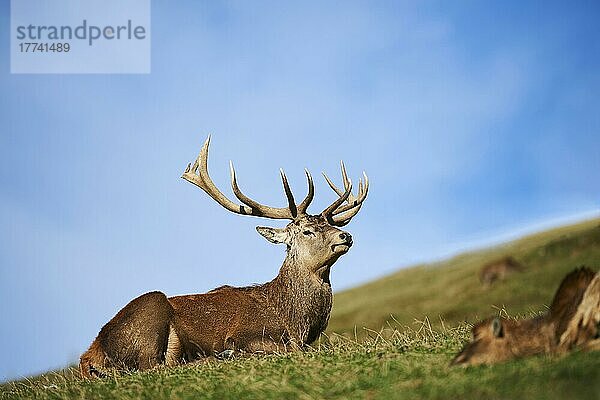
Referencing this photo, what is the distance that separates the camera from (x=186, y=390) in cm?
710

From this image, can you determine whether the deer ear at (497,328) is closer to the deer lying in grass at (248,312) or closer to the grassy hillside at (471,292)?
the deer lying in grass at (248,312)

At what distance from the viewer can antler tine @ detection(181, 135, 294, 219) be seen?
474 inches

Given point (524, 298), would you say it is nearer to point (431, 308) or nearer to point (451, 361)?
point (431, 308)

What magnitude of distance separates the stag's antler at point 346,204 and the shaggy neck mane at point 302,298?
0.95m

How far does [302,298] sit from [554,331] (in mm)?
5407

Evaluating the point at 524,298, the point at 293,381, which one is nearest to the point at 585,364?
the point at 293,381

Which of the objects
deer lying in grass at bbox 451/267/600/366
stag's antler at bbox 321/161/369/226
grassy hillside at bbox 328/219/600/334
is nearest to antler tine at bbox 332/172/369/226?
stag's antler at bbox 321/161/369/226

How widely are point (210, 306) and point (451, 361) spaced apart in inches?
202

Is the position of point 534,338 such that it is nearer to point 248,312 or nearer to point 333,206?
point 248,312

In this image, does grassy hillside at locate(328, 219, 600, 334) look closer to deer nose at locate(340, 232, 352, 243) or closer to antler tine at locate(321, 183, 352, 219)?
antler tine at locate(321, 183, 352, 219)

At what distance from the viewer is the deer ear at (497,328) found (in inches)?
240

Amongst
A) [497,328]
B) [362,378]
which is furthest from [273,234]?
[497,328]

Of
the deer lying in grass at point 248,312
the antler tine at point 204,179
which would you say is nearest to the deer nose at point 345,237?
the deer lying in grass at point 248,312

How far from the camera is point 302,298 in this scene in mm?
11250
